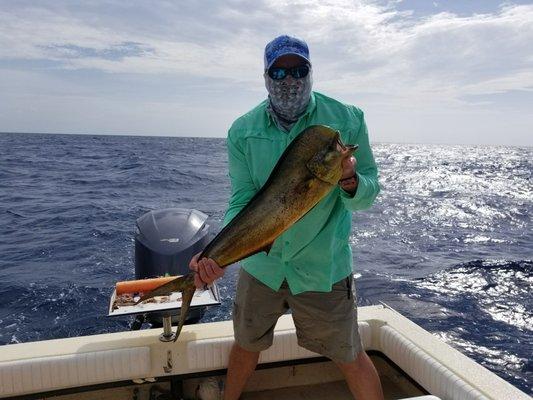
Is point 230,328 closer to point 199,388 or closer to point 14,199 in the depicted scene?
point 199,388

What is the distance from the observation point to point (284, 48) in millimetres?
2371

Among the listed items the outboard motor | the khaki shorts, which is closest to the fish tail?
the khaki shorts

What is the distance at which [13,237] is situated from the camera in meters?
10.9

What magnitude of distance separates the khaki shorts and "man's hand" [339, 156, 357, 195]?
723 millimetres

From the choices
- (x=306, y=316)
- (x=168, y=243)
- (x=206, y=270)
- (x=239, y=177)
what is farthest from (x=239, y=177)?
(x=168, y=243)

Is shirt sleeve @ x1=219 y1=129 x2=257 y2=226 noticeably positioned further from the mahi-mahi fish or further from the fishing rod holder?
the fishing rod holder

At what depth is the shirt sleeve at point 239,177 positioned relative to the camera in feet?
8.85

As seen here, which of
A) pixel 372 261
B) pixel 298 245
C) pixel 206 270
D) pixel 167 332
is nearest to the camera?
pixel 206 270

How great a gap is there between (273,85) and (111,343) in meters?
1.98

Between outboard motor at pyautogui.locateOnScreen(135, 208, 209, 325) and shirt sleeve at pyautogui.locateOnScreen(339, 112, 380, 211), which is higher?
shirt sleeve at pyautogui.locateOnScreen(339, 112, 380, 211)

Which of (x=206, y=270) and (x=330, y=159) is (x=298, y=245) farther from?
(x=330, y=159)

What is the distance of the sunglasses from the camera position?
2420mm

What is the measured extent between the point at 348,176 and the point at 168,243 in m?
2.63

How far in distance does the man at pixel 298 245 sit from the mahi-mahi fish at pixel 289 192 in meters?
0.20
